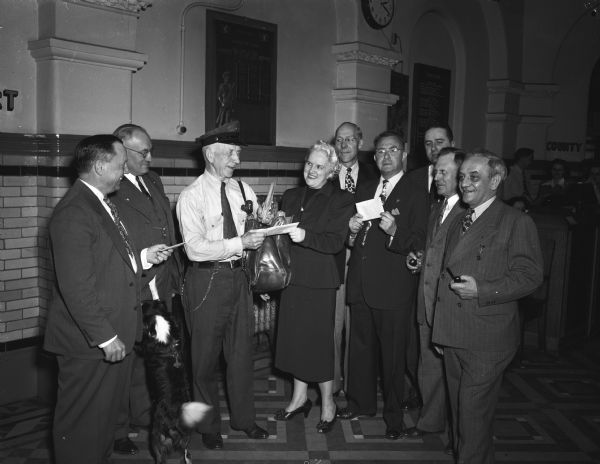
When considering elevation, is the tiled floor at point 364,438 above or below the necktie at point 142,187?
below

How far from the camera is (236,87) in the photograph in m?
5.43

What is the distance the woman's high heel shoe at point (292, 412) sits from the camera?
13.9ft

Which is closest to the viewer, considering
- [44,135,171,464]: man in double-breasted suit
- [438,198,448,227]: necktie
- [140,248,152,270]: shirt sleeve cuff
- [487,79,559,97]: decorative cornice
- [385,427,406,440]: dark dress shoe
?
[44,135,171,464]: man in double-breasted suit

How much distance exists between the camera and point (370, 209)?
3.78m

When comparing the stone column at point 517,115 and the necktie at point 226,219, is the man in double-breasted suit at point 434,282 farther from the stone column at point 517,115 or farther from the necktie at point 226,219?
the stone column at point 517,115

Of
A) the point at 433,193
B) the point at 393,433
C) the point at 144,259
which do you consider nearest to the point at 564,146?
the point at 433,193

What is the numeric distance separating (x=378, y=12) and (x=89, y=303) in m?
4.98

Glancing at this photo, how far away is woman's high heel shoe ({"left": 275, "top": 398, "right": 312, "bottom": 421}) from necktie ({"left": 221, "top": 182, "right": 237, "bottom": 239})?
137 centimetres

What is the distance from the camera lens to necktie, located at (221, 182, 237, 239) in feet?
12.1

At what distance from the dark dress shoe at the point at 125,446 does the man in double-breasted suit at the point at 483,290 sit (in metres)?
1.92

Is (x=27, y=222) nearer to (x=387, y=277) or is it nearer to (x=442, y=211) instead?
(x=387, y=277)

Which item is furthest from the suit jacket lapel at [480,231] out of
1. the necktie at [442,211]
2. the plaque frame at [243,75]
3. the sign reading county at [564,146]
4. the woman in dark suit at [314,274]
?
the sign reading county at [564,146]

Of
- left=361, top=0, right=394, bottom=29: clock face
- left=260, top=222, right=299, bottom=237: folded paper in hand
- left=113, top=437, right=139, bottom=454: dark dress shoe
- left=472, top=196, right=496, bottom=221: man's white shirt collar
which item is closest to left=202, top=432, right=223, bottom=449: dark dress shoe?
left=113, top=437, right=139, bottom=454: dark dress shoe

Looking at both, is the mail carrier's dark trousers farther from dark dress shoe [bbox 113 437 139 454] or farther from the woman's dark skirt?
dark dress shoe [bbox 113 437 139 454]
